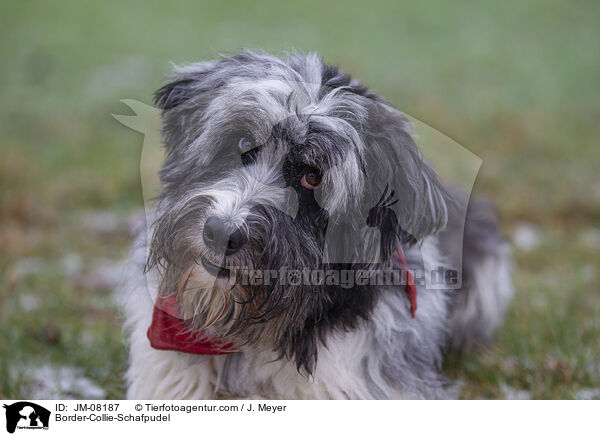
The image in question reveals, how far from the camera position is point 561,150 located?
6980 mm

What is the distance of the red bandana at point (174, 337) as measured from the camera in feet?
9.62

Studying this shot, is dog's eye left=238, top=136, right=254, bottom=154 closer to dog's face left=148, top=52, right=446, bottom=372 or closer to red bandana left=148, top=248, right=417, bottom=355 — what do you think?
dog's face left=148, top=52, right=446, bottom=372

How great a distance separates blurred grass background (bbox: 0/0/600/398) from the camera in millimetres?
3939

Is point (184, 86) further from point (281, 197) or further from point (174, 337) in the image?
point (174, 337)

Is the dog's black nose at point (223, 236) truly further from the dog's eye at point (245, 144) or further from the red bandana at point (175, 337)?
the red bandana at point (175, 337)

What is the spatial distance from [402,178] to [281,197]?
54cm

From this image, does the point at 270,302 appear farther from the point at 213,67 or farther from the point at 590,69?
the point at 590,69

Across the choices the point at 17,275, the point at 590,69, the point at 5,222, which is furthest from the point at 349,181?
the point at 590,69

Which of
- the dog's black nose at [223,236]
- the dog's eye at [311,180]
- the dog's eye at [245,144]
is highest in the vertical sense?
the dog's eye at [245,144]

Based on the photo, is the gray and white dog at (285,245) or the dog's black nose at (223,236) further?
the gray and white dog at (285,245)
